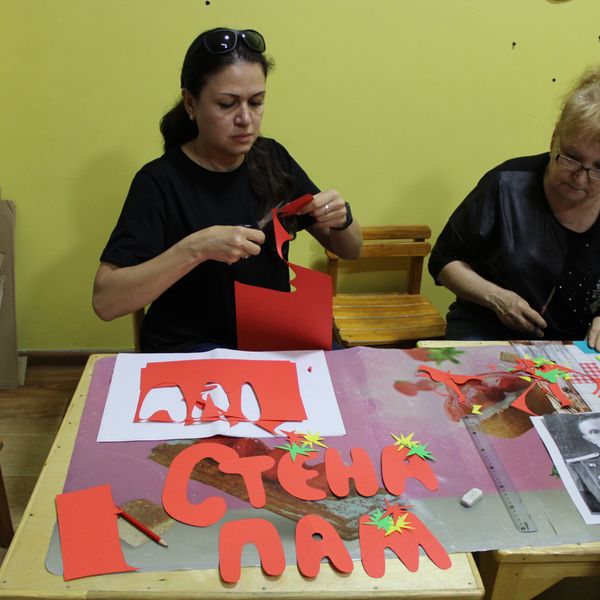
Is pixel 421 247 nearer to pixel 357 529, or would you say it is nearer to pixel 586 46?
pixel 586 46

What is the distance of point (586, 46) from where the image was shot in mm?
2246

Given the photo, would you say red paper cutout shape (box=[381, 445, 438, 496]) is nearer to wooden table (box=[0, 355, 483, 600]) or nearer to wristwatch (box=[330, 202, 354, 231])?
wooden table (box=[0, 355, 483, 600])

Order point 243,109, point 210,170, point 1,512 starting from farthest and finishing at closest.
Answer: point 1,512, point 210,170, point 243,109

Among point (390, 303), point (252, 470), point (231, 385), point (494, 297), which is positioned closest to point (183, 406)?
point (231, 385)

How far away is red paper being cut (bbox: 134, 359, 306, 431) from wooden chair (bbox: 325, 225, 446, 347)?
0.85 metres

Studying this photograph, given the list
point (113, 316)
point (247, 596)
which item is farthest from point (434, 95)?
point (247, 596)

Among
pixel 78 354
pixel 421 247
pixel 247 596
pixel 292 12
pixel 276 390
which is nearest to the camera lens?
pixel 247 596

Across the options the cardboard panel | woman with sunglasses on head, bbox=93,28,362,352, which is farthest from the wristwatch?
the cardboard panel

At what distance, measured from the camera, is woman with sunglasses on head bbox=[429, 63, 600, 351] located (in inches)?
64.6

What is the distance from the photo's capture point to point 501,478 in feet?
3.39

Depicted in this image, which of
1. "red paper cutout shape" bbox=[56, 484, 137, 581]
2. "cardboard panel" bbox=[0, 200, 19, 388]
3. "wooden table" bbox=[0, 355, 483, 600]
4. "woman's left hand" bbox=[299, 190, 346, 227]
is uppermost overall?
"woman's left hand" bbox=[299, 190, 346, 227]

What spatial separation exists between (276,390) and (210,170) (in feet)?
1.99

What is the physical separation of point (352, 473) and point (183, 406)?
1.14 ft

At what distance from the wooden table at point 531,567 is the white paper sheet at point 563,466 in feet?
0.18
